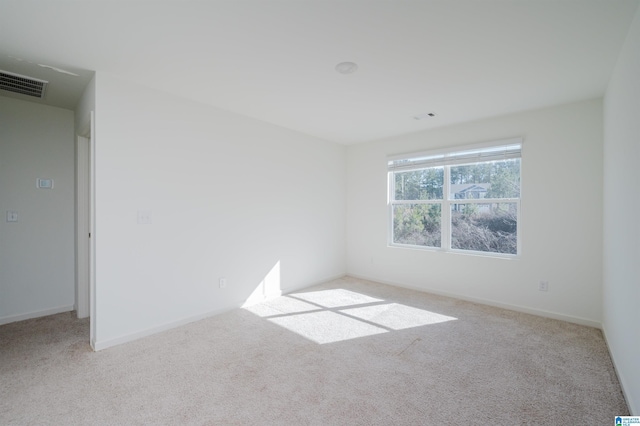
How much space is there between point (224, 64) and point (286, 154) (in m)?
1.95

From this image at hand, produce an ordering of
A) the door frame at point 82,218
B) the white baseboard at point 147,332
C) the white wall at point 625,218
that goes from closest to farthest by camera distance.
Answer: the white wall at point 625,218 → the white baseboard at point 147,332 → the door frame at point 82,218

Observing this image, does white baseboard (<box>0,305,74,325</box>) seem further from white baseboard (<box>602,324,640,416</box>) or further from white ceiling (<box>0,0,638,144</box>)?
white baseboard (<box>602,324,640,416</box>)

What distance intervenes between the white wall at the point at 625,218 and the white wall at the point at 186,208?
3.48m

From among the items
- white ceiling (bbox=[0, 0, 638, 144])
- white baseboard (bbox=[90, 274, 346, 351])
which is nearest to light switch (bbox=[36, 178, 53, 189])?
white ceiling (bbox=[0, 0, 638, 144])

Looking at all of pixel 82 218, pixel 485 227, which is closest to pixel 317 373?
pixel 485 227

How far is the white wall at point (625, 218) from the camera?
1754mm

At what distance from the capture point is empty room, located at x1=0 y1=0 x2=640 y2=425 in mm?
1878

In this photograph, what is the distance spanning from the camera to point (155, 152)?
2.96 metres

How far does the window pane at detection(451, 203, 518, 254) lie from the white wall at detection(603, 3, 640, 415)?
101 centimetres

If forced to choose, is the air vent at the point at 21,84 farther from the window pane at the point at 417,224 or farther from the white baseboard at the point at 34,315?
the window pane at the point at 417,224

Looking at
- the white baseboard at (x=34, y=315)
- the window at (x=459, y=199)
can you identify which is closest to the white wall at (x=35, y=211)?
the white baseboard at (x=34, y=315)

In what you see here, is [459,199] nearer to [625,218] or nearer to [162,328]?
[625,218]

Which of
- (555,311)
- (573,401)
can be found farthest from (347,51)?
(555,311)

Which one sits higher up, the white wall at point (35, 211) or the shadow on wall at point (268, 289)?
the white wall at point (35, 211)
